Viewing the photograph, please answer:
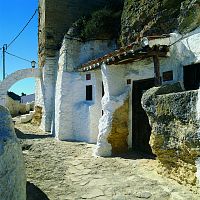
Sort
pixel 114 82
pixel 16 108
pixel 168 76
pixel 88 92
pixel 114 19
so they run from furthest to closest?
pixel 16 108 → pixel 114 19 → pixel 88 92 → pixel 114 82 → pixel 168 76

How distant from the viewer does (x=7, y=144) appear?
3.73 metres

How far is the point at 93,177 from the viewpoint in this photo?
25.1 ft

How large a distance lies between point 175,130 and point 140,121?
132 inches

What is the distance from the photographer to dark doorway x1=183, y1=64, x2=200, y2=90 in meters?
8.05

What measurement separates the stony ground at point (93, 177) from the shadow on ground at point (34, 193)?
0.10 m

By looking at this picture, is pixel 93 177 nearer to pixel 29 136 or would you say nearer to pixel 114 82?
pixel 114 82

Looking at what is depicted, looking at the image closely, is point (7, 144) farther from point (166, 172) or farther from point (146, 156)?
point (146, 156)

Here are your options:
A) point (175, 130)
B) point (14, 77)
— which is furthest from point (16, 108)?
point (175, 130)

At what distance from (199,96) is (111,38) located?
771 cm

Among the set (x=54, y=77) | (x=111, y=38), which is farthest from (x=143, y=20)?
(x=54, y=77)

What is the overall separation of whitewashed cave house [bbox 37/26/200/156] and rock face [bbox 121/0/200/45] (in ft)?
1.20

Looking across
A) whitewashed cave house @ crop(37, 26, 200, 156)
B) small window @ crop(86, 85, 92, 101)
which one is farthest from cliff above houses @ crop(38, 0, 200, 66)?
→ small window @ crop(86, 85, 92, 101)

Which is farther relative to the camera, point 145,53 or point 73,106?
point 73,106

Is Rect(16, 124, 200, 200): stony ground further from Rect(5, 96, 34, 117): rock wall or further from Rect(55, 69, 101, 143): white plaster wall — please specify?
Rect(5, 96, 34, 117): rock wall
